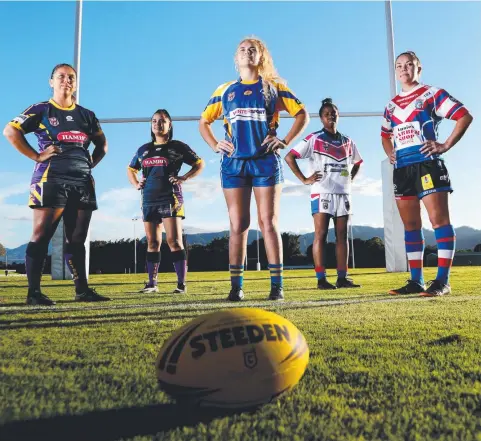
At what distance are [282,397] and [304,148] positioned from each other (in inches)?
185

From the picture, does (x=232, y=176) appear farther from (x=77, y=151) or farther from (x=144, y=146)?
(x=144, y=146)

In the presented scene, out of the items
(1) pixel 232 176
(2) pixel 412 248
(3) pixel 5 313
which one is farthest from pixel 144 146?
(2) pixel 412 248

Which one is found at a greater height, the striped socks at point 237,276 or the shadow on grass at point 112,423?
the striped socks at point 237,276

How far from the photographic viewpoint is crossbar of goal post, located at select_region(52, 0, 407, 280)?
31.9 feet

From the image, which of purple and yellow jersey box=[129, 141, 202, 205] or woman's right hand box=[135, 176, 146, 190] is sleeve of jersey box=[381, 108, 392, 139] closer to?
purple and yellow jersey box=[129, 141, 202, 205]

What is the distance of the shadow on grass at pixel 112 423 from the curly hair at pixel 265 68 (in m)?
3.06

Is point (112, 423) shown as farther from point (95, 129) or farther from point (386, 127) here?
point (386, 127)

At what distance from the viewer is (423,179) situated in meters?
4.17

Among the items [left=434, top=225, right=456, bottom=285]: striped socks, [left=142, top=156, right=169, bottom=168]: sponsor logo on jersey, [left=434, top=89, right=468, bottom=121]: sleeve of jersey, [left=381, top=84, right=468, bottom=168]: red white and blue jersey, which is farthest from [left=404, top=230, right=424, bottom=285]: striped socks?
[left=142, top=156, right=169, bottom=168]: sponsor logo on jersey

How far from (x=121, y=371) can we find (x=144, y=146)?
4.36 meters

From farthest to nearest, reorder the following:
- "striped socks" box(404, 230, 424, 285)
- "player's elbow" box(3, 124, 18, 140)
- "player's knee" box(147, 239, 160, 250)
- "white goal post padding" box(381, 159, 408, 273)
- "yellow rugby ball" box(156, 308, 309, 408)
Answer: "white goal post padding" box(381, 159, 408, 273) < "player's knee" box(147, 239, 160, 250) < "striped socks" box(404, 230, 424, 285) < "player's elbow" box(3, 124, 18, 140) < "yellow rugby ball" box(156, 308, 309, 408)

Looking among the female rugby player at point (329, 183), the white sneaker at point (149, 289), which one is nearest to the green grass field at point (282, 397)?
the white sneaker at point (149, 289)

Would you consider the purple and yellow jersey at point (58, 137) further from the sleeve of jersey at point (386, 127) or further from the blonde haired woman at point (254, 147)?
the sleeve of jersey at point (386, 127)

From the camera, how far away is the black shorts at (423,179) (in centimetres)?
412
